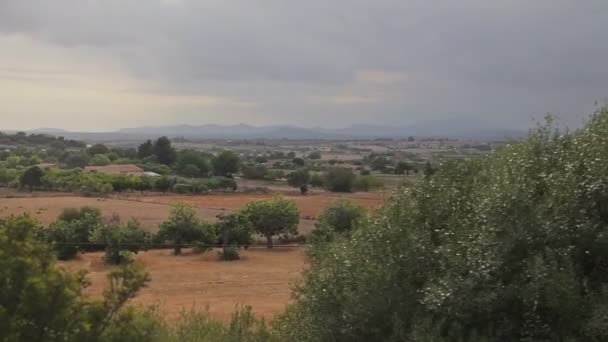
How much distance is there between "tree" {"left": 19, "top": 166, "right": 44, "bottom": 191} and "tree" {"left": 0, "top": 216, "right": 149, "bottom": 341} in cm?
6938

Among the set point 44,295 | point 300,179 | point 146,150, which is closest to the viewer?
point 44,295

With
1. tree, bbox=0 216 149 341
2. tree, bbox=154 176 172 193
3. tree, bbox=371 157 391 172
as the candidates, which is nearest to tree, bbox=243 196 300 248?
tree, bbox=154 176 172 193

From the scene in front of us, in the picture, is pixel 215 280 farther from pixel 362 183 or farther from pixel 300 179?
pixel 300 179

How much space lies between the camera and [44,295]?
6465 millimetres

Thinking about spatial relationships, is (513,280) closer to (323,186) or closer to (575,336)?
(575,336)

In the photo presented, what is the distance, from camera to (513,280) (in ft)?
30.1

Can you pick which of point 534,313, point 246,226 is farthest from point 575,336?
point 246,226

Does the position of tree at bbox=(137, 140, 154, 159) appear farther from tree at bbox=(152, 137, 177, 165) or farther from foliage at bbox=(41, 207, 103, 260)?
foliage at bbox=(41, 207, 103, 260)

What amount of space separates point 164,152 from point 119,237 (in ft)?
258

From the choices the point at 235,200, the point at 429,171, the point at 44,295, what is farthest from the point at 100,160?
the point at 44,295

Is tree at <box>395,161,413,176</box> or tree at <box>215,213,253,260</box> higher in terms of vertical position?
tree at <box>395,161,413,176</box>

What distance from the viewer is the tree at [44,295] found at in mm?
6520

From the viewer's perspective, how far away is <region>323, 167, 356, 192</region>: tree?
7919cm

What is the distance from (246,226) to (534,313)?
36.6m
